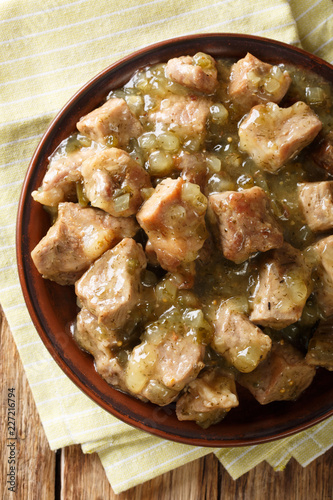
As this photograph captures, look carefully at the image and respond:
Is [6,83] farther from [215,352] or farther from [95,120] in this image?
[215,352]

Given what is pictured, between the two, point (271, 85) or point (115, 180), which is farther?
point (271, 85)

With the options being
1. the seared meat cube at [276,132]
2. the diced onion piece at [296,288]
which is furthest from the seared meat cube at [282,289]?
the seared meat cube at [276,132]

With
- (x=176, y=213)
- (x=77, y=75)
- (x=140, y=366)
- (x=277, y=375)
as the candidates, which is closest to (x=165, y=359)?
(x=140, y=366)

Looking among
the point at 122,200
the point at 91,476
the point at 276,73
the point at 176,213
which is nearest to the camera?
the point at 176,213

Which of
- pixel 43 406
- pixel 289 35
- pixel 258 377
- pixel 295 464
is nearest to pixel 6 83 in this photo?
pixel 289 35

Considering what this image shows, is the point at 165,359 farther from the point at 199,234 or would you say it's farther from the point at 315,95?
the point at 315,95

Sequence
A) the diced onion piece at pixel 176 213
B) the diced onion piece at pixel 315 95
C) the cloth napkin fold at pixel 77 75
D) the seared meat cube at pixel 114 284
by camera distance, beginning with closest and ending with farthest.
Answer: the diced onion piece at pixel 176 213, the seared meat cube at pixel 114 284, the diced onion piece at pixel 315 95, the cloth napkin fold at pixel 77 75

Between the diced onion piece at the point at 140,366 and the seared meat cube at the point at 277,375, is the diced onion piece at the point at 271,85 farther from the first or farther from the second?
the diced onion piece at the point at 140,366
